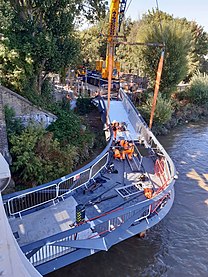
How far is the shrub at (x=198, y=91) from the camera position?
27.4 m

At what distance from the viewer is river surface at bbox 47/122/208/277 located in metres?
8.75

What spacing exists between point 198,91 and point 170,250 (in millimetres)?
21335

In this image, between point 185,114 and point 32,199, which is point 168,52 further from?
point 32,199

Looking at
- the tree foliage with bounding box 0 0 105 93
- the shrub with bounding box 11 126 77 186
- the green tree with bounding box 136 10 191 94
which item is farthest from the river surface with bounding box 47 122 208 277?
the green tree with bounding box 136 10 191 94

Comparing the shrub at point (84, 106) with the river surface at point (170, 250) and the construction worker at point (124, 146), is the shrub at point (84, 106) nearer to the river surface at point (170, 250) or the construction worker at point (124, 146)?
the construction worker at point (124, 146)

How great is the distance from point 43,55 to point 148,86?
15.4 m

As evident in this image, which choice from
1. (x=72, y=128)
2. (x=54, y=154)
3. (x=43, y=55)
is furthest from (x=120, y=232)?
(x=43, y=55)

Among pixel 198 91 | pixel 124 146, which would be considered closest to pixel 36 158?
pixel 124 146

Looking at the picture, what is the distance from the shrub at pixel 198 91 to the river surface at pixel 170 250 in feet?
51.4

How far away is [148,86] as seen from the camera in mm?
26484

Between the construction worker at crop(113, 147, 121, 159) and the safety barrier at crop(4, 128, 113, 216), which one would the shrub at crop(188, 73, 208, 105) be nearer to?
the construction worker at crop(113, 147, 121, 159)

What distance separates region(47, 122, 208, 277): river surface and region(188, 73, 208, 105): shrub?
51.4ft

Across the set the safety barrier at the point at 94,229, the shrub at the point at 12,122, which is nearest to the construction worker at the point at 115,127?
the shrub at the point at 12,122

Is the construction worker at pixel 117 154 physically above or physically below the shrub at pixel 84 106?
below
